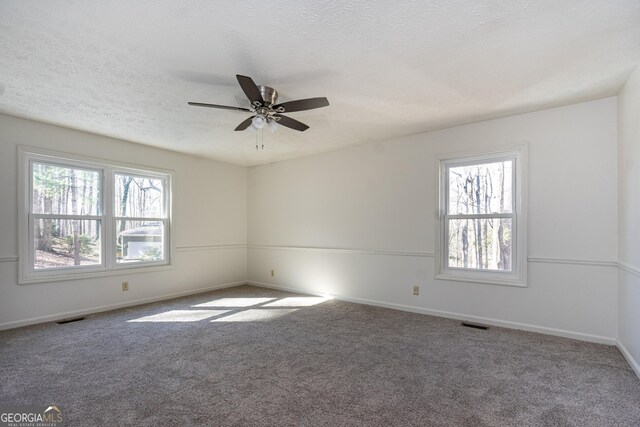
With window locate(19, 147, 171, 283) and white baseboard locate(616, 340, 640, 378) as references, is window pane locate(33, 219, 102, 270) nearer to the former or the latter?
window locate(19, 147, 171, 283)

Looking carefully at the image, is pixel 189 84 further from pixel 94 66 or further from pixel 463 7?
pixel 463 7

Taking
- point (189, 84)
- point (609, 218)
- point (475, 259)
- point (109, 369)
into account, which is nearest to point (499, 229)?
point (475, 259)

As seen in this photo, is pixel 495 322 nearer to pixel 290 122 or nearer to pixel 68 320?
pixel 290 122

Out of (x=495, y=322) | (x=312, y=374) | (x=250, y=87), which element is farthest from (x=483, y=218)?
(x=250, y=87)

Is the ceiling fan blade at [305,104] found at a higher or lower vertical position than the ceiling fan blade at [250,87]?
lower

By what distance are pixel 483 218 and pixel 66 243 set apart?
204 inches

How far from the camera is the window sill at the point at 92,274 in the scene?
3689mm

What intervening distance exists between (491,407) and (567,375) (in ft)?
2.98

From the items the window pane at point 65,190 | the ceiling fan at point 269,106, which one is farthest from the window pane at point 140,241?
the ceiling fan at point 269,106

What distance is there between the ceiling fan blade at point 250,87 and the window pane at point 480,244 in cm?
284

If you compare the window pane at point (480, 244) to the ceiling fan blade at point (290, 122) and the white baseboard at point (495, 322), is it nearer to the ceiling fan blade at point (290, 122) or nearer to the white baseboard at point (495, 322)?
the white baseboard at point (495, 322)

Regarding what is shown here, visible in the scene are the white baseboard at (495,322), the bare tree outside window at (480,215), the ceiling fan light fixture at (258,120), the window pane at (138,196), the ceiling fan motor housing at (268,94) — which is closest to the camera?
the ceiling fan motor housing at (268,94)

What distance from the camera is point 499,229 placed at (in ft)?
12.1

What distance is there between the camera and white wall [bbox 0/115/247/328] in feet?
11.6
